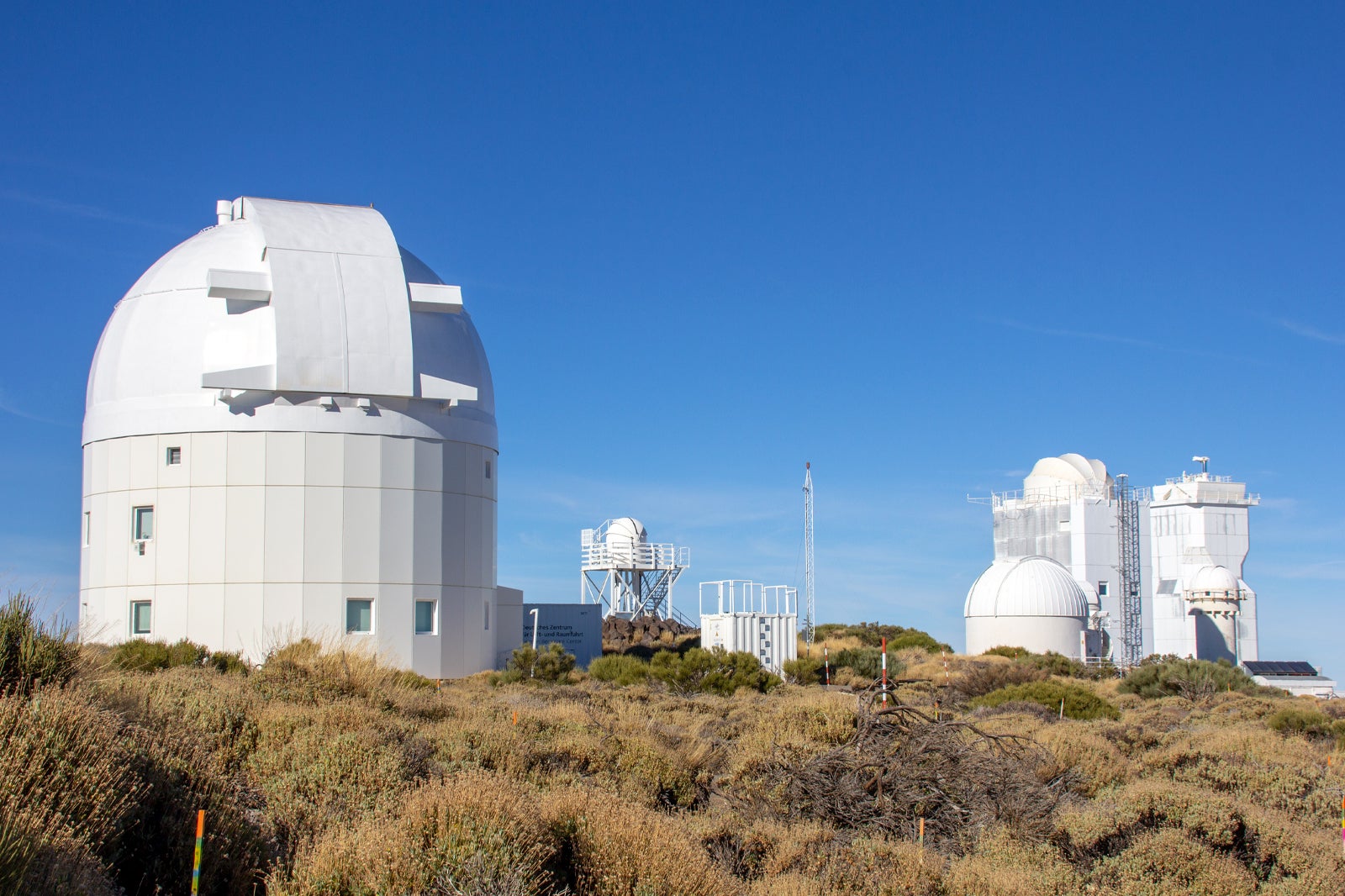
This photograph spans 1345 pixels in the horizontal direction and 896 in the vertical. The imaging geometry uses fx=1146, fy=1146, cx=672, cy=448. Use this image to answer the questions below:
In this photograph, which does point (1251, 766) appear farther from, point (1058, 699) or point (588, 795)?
point (1058, 699)

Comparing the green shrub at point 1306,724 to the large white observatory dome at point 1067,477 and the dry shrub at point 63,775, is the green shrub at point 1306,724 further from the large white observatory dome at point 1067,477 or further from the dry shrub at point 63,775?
the large white observatory dome at point 1067,477

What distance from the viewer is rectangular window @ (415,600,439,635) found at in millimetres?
21000

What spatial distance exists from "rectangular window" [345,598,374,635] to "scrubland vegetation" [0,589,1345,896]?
5880 millimetres

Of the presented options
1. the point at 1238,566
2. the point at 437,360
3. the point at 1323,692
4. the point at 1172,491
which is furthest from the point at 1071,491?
the point at 437,360

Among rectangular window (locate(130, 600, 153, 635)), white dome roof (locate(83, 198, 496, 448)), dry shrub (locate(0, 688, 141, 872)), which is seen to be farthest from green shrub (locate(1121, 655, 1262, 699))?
dry shrub (locate(0, 688, 141, 872))

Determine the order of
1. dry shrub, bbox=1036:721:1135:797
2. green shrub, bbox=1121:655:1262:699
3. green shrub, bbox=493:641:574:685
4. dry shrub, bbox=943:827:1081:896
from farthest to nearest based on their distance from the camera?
1. green shrub, bbox=1121:655:1262:699
2. green shrub, bbox=493:641:574:685
3. dry shrub, bbox=1036:721:1135:797
4. dry shrub, bbox=943:827:1081:896

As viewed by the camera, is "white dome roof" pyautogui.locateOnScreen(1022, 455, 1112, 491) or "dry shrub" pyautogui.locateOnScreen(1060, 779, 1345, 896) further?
"white dome roof" pyautogui.locateOnScreen(1022, 455, 1112, 491)

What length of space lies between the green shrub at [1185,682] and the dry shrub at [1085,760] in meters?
12.6

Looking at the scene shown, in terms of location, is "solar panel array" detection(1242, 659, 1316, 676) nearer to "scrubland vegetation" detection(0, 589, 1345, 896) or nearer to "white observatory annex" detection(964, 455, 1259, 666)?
"white observatory annex" detection(964, 455, 1259, 666)

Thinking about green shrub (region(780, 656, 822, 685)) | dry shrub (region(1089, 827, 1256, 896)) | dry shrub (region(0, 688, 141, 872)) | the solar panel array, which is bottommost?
the solar panel array

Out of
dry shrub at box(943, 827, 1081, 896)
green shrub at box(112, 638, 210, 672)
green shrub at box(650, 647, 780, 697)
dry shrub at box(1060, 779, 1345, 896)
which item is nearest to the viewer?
dry shrub at box(943, 827, 1081, 896)

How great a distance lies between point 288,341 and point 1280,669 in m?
35.6

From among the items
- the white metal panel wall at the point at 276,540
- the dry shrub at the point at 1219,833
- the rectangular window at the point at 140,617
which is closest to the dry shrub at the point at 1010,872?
the dry shrub at the point at 1219,833

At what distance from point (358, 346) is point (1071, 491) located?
41197 mm
